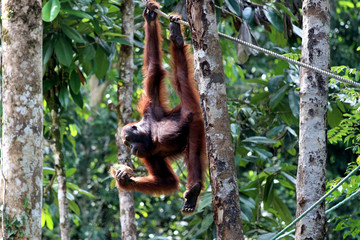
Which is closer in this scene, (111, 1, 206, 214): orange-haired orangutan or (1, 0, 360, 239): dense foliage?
(111, 1, 206, 214): orange-haired orangutan

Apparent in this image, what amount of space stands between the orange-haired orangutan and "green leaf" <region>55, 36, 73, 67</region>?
0.71 m

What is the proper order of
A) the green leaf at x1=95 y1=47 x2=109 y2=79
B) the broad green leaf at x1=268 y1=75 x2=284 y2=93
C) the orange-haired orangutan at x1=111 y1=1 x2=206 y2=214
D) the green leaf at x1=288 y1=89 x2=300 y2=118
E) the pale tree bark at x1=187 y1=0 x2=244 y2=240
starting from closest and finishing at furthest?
the pale tree bark at x1=187 y1=0 x2=244 y2=240, the orange-haired orangutan at x1=111 y1=1 x2=206 y2=214, the green leaf at x1=288 y1=89 x2=300 y2=118, the broad green leaf at x1=268 y1=75 x2=284 y2=93, the green leaf at x1=95 y1=47 x2=109 y2=79

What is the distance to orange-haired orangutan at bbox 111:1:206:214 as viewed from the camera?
3.95m

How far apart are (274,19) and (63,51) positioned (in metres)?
1.95

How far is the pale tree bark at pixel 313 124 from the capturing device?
9.84 ft

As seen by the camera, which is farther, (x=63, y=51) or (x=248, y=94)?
(x=248, y=94)

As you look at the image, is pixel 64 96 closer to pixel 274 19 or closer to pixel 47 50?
pixel 47 50

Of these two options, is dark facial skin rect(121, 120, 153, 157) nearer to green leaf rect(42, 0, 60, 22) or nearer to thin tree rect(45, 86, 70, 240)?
thin tree rect(45, 86, 70, 240)

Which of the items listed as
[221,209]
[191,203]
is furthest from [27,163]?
[221,209]

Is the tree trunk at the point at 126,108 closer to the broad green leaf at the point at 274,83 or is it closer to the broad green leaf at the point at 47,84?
the broad green leaf at the point at 47,84

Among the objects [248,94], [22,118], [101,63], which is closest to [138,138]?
[22,118]

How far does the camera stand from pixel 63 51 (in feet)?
14.9

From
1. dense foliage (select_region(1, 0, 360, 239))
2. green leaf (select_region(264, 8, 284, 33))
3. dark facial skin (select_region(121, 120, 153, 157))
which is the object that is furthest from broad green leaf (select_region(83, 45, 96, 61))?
green leaf (select_region(264, 8, 284, 33))

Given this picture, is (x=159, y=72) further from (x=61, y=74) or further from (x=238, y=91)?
(x=238, y=91)
